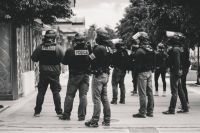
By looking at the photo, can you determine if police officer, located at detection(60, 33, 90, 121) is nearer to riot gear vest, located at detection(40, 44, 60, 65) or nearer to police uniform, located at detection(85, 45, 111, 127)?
riot gear vest, located at detection(40, 44, 60, 65)

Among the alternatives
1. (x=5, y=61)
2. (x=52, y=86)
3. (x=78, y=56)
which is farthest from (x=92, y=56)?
(x=5, y=61)

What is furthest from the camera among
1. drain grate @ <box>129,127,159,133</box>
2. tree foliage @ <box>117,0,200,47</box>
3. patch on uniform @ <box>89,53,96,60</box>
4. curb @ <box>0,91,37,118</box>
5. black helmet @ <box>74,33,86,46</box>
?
tree foliage @ <box>117,0,200,47</box>

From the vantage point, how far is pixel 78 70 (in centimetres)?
1157

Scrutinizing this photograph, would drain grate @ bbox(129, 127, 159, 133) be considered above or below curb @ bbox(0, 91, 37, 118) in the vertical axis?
below

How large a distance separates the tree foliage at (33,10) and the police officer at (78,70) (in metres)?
2.30

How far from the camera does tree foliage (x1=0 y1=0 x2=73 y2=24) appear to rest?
42.4ft

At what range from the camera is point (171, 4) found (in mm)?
15797

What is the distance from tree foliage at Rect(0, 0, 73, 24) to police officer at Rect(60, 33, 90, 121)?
2.30 metres

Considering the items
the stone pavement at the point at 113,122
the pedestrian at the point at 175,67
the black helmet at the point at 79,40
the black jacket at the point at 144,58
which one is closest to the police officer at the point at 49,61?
the stone pavement at the point at 113,122

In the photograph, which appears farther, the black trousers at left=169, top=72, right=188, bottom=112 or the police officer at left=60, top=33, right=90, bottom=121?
the black trousers at left=169, top=72, right=188, bottom=112

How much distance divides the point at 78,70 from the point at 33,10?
3346 mm

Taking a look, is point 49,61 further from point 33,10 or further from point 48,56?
point 33,10

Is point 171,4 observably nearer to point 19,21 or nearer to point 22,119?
point 19,21

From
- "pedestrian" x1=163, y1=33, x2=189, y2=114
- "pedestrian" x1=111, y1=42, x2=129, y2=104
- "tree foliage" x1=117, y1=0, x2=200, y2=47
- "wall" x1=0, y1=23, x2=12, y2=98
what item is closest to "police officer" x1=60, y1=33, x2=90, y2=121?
"pedestrian" x1=163, y1=33, x2=189, y2=114
